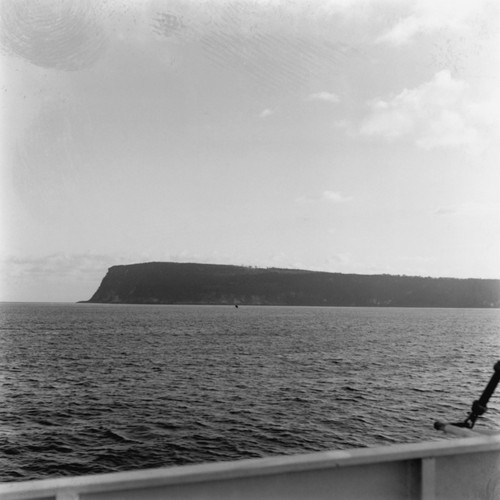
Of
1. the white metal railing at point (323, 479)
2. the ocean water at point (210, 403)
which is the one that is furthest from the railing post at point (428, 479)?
the ocean water at point (210, 403)

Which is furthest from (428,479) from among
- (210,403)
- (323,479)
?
(210,403)

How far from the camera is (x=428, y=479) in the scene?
3.30 m

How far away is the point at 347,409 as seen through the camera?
90.0ft

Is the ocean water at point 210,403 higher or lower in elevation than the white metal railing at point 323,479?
lower

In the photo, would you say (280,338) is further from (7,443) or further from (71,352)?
(7,443)

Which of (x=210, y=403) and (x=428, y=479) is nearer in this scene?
(x=428, y=479)

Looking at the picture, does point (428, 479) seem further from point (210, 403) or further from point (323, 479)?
point (210, 403)

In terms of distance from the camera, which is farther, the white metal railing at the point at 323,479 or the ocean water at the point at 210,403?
the ocean water at the point at 210,403

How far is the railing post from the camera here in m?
3.28

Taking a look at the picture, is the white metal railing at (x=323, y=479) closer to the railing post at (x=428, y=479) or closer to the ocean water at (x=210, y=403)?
the railing post at (x=428, y=479)

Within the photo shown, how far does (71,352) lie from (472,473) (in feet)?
186

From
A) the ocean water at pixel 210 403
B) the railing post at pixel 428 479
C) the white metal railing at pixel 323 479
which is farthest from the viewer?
the ocean water at pixel 210 403

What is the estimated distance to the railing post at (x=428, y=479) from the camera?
3279 millimetres

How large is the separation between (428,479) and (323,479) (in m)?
0.68
